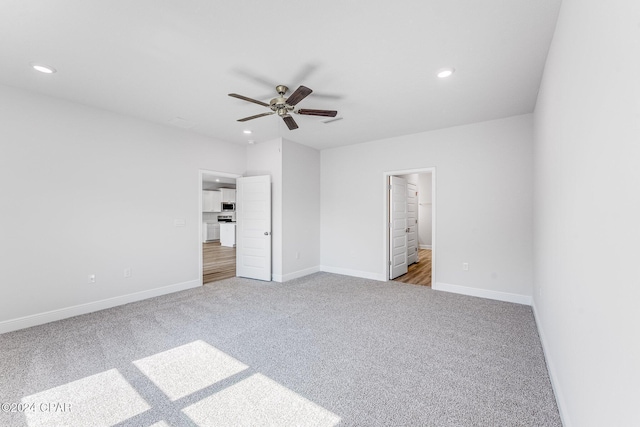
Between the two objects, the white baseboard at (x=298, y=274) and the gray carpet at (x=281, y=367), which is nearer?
the gray carpet at (x=281, y=367)

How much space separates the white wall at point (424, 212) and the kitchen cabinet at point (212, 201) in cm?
756

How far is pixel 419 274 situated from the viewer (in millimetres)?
5770

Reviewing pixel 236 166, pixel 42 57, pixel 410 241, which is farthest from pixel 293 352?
pixel 410 241

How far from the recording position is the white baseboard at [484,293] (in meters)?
3.91

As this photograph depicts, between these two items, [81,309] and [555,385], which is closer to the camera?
[555,385]

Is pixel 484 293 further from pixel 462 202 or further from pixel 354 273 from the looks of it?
pixel 354 273

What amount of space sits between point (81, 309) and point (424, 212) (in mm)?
8925

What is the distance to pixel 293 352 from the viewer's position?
2.58 m

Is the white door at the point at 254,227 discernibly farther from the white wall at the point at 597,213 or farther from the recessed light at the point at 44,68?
the white wall at the point at 597,213

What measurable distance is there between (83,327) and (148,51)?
119 inches

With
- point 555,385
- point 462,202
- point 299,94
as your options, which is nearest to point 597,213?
point 555,385

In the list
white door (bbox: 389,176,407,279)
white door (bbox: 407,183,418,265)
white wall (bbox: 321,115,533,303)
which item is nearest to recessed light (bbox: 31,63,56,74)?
white wall (bbox: 321,115,533,303)

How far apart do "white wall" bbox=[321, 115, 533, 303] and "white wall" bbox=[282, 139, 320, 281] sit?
1.63 feet

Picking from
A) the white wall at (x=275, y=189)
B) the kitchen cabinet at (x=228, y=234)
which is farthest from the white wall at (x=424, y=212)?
the kitchen cabinet at (x=228, y=234)
